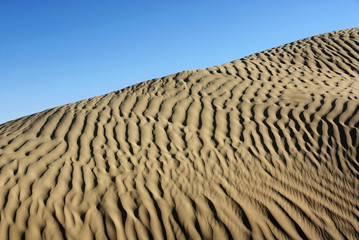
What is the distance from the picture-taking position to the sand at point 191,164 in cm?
457

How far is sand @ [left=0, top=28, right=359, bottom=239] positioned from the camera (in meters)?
4.57

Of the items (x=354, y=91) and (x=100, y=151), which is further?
(x=354, y=91)

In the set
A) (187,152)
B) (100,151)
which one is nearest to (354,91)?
(187,152)

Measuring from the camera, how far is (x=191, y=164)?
5.73 m

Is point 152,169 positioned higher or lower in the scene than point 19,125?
lower

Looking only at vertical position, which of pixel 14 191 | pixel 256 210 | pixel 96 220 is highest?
pixel 14 191

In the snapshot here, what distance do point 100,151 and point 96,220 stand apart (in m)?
1.83

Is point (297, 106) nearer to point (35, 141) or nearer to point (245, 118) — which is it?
point (245, 118)

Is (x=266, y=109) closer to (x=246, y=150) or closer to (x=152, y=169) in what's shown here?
(x=246, y=150)

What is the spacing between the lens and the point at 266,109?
7.22 m

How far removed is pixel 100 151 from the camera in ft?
20.5

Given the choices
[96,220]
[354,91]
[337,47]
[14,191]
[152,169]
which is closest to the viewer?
[96,220]

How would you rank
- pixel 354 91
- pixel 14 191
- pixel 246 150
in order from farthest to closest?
1. pixel 354 91
2. pixel 246 150
3. pixel 14 191

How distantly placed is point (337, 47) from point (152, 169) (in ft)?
30.8
